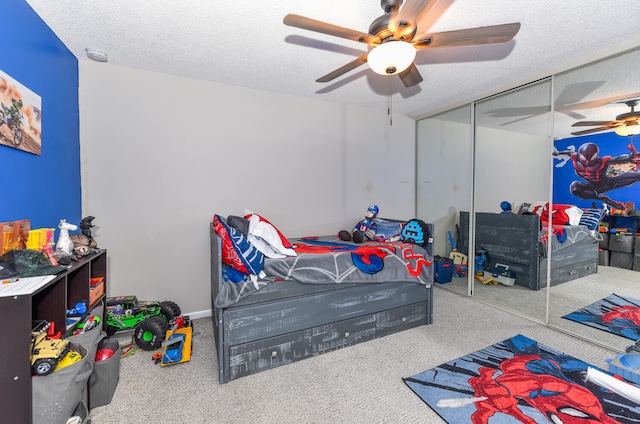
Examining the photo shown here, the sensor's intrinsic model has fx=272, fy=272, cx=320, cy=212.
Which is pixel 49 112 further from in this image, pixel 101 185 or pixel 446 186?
pixel 446 186

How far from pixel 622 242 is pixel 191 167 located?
4.24 m

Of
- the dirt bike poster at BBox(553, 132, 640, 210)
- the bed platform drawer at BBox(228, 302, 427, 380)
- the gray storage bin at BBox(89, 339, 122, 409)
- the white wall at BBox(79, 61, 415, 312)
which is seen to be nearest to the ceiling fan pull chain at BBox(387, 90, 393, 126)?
the white wall at BBox(79, 61, 415, 312)

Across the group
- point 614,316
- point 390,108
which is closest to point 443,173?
point 390,108

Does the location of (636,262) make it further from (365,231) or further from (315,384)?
(315,384)

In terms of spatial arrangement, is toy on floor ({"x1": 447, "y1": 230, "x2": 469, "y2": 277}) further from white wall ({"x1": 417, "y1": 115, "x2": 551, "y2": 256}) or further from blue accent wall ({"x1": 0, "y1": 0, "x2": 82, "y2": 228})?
blue accent wall ({"x1": 0, "y1": 0, "x2": 82, "y2": 228})

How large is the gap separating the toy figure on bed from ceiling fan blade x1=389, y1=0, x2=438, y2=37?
6.36 ft

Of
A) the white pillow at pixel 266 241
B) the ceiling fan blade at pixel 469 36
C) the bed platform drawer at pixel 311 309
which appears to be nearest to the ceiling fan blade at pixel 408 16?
the ceiling fan blade at pixel 469 36

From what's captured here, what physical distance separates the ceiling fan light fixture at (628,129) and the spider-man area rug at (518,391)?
180 centimetres

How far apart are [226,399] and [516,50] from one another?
332 cm

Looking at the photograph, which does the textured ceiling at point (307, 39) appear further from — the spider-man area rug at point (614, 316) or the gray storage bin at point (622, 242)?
the spider-man area rug at point (614, 316)

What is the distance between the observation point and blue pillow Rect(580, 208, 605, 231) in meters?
2.50

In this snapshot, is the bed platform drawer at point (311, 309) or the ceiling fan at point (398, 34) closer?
the ceiling fan at point (398, 34)

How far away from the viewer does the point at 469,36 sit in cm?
155

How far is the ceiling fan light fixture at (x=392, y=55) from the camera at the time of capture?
149 centimetres
